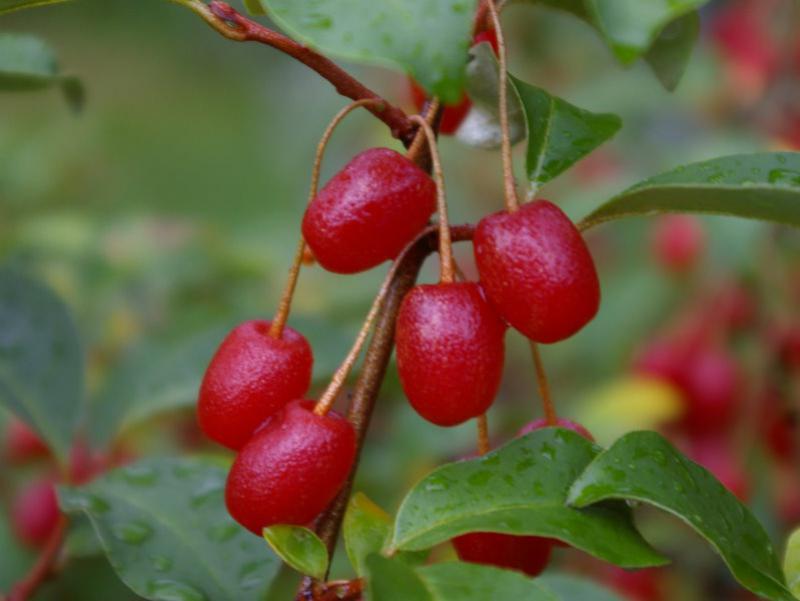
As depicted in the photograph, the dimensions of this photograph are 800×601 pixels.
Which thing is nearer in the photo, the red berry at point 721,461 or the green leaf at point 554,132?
the green leaf at point 554,132

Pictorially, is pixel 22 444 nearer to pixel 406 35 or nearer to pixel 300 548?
pixel 300 548

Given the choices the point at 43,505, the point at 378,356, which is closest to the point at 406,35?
the point at 378,356

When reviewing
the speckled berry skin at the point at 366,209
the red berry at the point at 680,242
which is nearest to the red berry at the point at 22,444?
the speckled berry skin at the point at 366,209

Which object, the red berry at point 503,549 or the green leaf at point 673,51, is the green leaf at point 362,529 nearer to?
the red berry at point 503,549

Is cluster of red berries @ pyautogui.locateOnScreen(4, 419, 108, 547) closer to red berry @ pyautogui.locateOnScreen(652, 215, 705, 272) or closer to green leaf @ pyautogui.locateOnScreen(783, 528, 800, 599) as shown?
green leaf @ pyautogui.locateOnScreen(783, 528, 800, 599)

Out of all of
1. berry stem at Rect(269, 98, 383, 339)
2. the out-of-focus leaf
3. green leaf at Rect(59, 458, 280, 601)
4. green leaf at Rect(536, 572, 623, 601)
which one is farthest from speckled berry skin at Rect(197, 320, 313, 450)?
the out-of-focus leaf

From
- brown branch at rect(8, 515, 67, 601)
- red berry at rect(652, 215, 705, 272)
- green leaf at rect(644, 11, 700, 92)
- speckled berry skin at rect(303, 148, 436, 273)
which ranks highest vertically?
green leaf at rect(644, 11, 700, 92)

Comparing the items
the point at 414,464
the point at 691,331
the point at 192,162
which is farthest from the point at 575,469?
the point at 192,162
